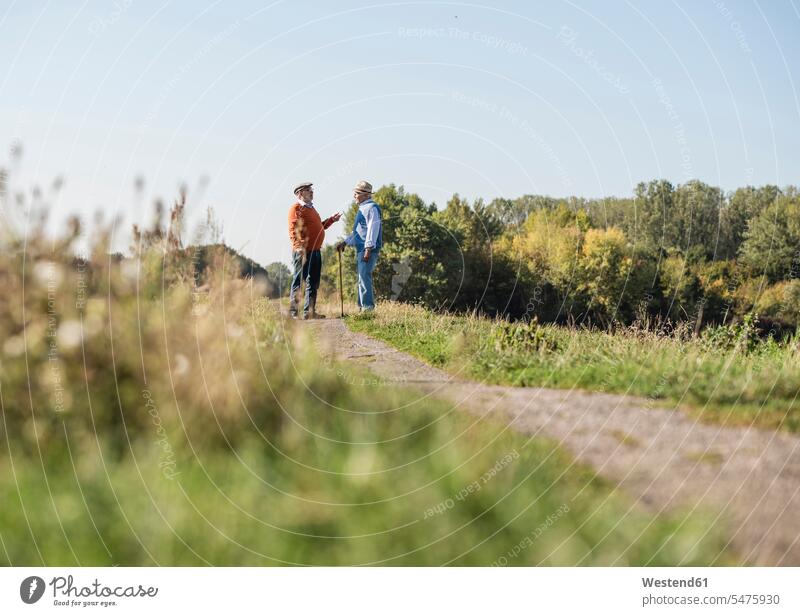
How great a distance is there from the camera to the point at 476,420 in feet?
15.1

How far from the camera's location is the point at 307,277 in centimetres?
977

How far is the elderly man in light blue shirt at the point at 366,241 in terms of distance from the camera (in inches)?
417

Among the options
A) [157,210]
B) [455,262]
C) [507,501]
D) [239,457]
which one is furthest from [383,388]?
[455,262]

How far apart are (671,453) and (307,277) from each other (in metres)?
6.38

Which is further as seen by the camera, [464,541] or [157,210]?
[157,210]

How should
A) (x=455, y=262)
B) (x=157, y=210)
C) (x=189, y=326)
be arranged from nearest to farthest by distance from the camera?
(x=189, y=326) < (x=157, y=210) < (x=455, y=262)

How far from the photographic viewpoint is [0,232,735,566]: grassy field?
356 cm

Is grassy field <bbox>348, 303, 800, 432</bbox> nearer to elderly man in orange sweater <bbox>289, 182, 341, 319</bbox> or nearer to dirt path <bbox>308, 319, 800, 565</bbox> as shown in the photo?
dirt path <bbox>308, 319, 800, 565</bbox>

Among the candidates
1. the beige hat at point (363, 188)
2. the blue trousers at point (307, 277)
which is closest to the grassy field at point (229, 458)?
the blue trousers at point (307, 277)

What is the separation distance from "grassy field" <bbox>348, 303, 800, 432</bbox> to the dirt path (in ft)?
1.08
